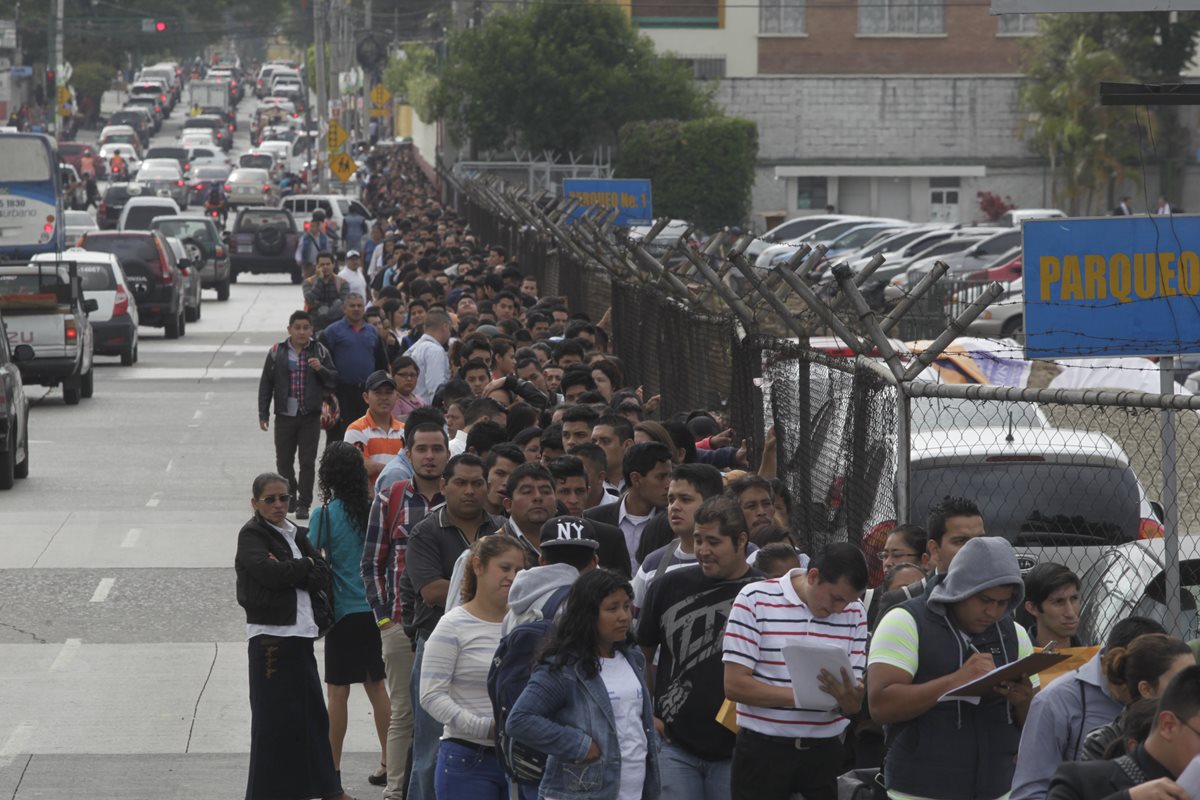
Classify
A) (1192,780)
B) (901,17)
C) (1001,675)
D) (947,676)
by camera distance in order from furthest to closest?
(901,17) < (947,676) < (1001,675) < (1192,780)

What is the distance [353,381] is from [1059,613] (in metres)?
10.9

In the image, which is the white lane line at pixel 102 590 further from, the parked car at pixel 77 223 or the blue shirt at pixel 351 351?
the parked car at pixel 77 223

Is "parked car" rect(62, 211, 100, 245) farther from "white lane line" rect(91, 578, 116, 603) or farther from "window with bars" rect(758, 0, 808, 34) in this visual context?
"white lane line" rect(91, 578, 116, 603)

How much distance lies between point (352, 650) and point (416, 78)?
2495 inches

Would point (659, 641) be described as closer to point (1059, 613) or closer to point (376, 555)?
point (1059, 613)

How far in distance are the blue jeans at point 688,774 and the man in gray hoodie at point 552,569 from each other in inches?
27.4

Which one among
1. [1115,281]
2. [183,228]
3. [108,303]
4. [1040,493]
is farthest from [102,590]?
[183,228]

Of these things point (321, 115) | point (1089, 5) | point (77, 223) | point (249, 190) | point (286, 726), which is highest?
point (321, 115)

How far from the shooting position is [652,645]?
7.23 meters

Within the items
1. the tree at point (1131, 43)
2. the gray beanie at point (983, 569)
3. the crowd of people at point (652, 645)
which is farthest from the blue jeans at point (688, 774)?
the tree at point (1131, 43)

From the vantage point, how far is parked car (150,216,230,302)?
129 feet

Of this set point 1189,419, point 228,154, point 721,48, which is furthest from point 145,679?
point 228,154

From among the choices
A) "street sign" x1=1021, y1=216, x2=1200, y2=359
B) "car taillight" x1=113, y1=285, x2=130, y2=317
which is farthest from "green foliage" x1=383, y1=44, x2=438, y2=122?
"street sign" x1=1021, y1=216, x2=1200, y2=359

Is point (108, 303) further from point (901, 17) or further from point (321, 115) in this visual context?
point (901, 17)
